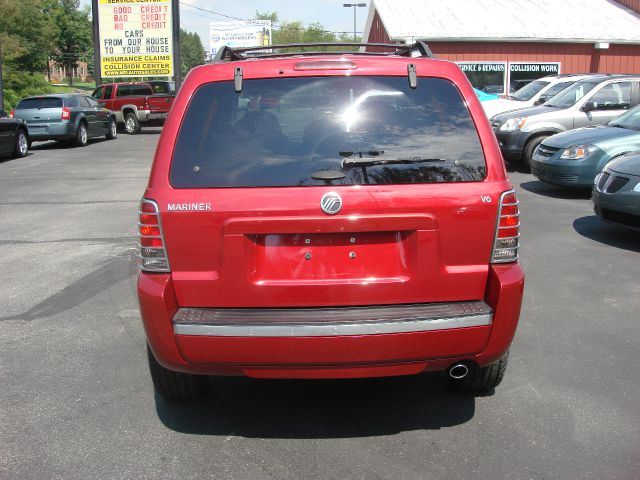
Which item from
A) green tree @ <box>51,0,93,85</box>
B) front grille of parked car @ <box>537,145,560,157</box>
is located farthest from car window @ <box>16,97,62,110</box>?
green tree @ <box>51,0,93,85</box>

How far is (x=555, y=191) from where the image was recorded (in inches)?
448

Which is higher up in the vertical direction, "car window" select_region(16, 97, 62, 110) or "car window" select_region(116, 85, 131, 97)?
Result: "car window" select_region(116, 85, 131, 97)

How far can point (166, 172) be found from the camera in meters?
3.31

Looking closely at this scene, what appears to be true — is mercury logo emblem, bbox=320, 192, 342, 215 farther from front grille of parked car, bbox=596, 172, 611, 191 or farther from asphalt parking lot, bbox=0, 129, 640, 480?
front grille of parked car, bbox=596, 172, 611, 191

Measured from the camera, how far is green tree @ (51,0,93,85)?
86.5 metres

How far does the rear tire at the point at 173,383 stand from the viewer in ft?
12.3

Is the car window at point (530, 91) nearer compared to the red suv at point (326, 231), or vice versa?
the red suv at point (326, 231)

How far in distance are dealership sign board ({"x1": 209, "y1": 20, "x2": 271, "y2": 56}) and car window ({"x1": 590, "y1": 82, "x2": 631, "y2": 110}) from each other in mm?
49442

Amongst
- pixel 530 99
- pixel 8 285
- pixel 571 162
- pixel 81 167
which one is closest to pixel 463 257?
pixel 8 285

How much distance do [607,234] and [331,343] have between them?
6.11 m

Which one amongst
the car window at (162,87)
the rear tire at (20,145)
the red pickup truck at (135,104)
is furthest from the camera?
the car window at (162,87)

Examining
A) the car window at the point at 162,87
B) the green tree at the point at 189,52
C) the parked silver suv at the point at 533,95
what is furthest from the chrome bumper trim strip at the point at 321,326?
the green tree at the point at 189,52

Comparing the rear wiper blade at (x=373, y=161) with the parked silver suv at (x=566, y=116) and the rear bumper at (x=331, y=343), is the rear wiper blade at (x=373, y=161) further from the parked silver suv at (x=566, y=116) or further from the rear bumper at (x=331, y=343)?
the parked silver suv at (x=566, y=116)

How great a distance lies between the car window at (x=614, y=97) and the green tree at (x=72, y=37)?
83389 mm
